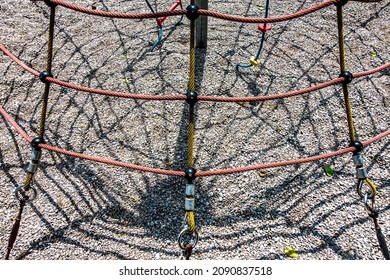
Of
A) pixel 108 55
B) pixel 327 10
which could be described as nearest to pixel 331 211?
pixel 108 55

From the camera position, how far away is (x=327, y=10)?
12.1ft

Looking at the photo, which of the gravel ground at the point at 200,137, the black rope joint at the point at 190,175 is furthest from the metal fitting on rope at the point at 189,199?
the gravel ground at the point at 200,137

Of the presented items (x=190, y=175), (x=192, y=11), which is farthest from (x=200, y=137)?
(x=192, y=11)

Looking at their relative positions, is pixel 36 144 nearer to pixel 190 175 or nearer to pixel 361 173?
pixel 190 175

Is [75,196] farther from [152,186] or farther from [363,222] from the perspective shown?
[363,222]

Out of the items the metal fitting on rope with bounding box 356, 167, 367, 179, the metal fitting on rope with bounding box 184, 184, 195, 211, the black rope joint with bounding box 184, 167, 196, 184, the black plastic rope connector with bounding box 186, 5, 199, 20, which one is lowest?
the metal fitting on rope with bounding box 184, 184, 195, 211

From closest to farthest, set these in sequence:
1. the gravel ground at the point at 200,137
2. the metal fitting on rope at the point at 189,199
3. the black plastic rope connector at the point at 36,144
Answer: the metal fitting on rope at the point at 189,199 → the black plastic rope connector at the point at 36,144 → the gravel ground at the point at 200,137

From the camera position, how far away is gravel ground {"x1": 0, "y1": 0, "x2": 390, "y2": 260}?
6.48 ft

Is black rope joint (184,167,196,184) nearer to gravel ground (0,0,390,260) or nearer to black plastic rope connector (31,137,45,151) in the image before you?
gravel ground (0,0,390,260)

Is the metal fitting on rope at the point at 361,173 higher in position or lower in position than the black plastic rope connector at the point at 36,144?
lower

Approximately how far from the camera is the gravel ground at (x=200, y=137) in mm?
1974

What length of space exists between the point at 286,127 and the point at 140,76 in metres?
1.19

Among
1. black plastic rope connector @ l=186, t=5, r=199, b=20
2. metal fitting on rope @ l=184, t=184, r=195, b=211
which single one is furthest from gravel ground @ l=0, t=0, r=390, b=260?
black plastic rope connector @ l=186, t=5, r=199, b=20

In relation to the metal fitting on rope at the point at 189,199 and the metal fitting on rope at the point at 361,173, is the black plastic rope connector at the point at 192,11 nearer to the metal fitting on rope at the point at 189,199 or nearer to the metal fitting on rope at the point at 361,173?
the metal fitting on rope at the point at 189,199
